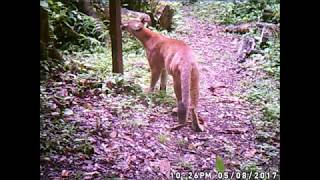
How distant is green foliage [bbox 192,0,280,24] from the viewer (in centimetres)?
258

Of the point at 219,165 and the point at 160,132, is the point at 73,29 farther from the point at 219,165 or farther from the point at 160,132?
the point at 219,165

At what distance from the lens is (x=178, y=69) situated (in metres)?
2.55

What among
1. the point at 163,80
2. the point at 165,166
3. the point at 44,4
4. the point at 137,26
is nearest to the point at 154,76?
the point at 163,80

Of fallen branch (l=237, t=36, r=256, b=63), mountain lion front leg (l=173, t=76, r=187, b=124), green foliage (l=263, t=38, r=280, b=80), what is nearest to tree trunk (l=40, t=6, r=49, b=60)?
mountain lion front leg (l=173, t=76, r=187, b=124)

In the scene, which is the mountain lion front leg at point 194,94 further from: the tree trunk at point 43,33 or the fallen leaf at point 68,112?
the tree trunk at point 43,33

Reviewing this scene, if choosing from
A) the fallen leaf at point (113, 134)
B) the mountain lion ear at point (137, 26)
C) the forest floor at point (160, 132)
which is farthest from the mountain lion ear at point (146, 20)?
the fallen leaf at point (113, 134)

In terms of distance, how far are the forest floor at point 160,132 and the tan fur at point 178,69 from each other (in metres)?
0.05

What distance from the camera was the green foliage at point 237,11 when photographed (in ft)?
8.45

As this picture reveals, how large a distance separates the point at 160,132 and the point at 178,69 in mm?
404

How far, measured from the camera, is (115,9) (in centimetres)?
261

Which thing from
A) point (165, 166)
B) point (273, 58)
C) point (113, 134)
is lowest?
point (165, 166)
